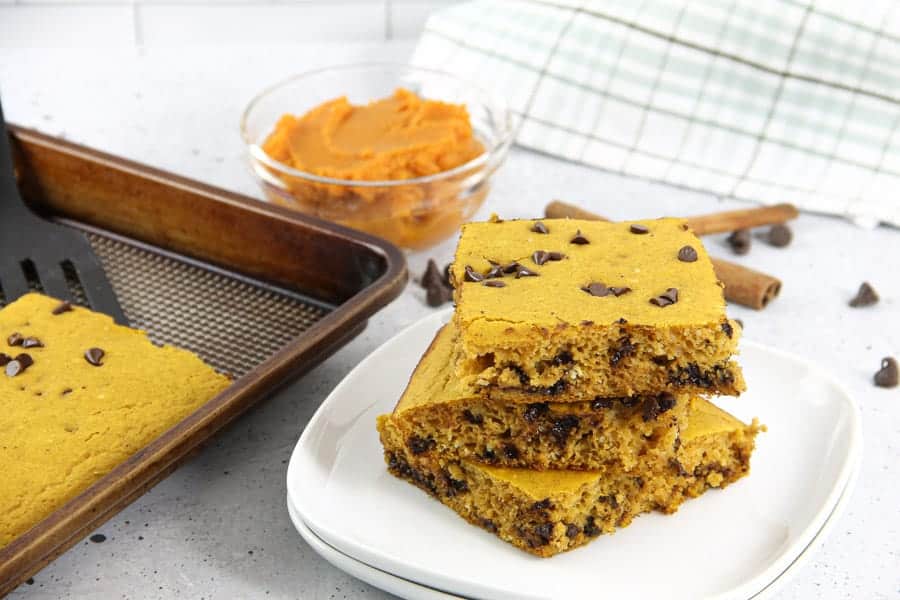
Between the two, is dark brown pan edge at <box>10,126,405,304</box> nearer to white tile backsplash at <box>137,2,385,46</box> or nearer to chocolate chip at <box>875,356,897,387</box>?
chocolate chip at <box>875,356,897,387</box>

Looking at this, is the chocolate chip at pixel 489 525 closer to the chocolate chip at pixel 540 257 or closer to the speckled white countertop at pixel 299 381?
the speckled white countertop at pixel 299 381

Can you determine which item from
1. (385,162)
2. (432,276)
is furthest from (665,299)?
(385,162)

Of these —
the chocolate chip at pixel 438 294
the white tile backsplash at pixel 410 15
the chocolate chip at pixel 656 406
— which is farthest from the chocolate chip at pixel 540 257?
the white tile backsplash at pixel 410 15

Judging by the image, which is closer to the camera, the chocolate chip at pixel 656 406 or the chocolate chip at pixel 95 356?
the chocolate chip at pixel 656 406

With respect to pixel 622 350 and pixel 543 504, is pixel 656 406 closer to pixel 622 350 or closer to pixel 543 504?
pixel 622 350

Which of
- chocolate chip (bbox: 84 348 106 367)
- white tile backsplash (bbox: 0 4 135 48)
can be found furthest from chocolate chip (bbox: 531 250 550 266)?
white tile backsplash (bbox: 0 4 135 48)

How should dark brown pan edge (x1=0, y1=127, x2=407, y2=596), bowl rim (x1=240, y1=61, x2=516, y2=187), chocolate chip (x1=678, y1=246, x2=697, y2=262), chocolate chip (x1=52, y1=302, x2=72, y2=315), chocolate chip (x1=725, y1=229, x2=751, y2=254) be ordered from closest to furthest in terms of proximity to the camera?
dark brown pan edge (x1=0, y1=127, x2=407, y2=596) < chocolate chip (x1=678, y1=246, x2=697, y2=262) < chocolate chip (x1=52, y1=302, x2=72, y2=315) < bowl rim (x1=240, y1=61, x2=516, y2=187) < chocolate chip (x1=725, y1=229, x2=751, y2=254)

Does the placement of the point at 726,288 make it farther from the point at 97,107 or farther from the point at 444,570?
the point at 97,107

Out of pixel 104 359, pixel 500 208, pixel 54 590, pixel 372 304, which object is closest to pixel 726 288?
pixel 500 208
